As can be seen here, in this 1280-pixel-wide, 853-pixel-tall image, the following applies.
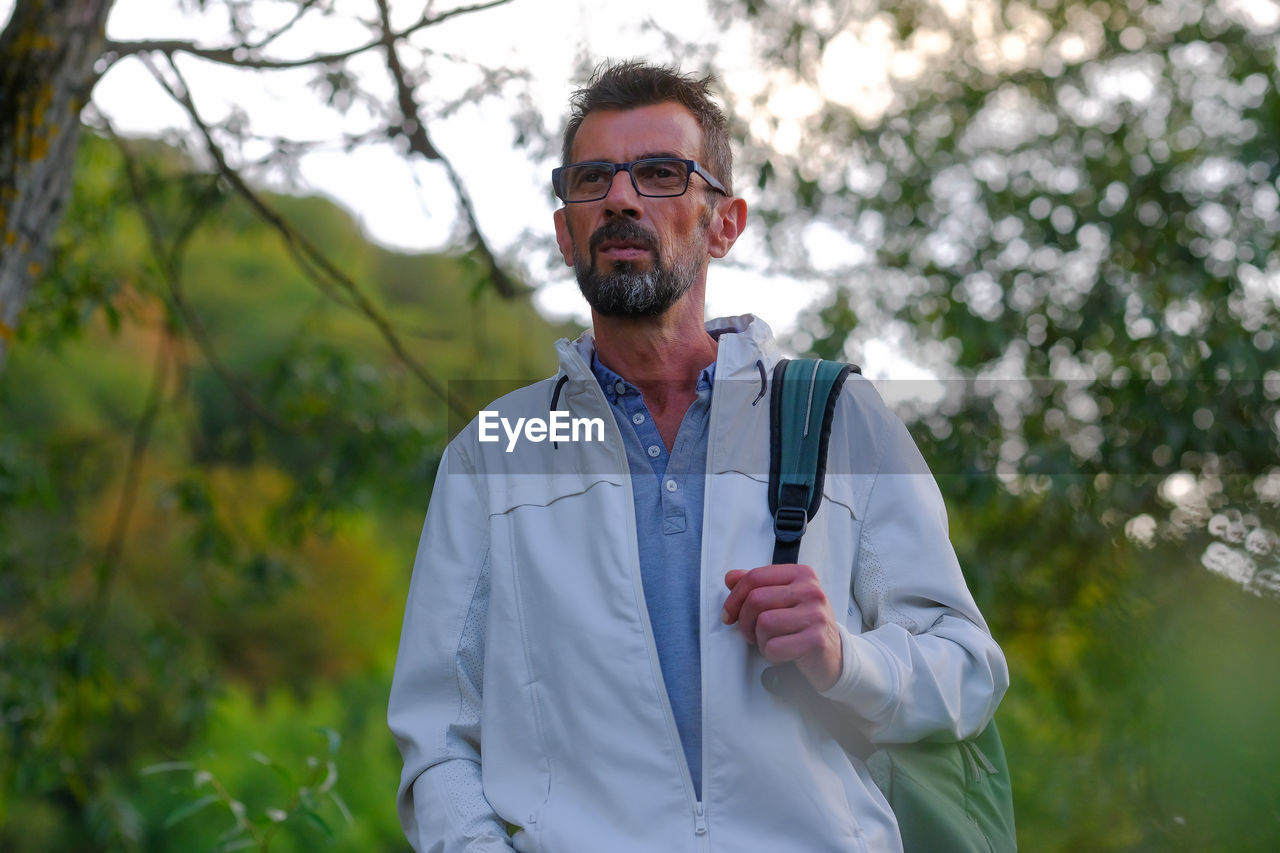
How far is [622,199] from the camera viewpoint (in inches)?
69.2

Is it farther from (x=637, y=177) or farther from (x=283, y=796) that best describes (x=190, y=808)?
(x=637, y=177)

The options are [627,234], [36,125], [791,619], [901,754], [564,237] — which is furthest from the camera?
[36,125]

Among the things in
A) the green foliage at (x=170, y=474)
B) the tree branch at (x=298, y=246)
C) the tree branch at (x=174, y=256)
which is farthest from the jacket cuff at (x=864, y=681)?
the tree branch at (x=174, y=256)

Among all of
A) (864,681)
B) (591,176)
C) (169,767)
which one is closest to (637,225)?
(591,176)

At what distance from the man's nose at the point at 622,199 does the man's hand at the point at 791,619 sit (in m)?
0.62

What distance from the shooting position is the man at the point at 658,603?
1432mm

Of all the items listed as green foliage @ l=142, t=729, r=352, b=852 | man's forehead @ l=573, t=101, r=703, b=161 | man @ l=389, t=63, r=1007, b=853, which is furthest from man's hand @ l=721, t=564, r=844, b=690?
green foliage @ l=142, t=729, r=352, b=852

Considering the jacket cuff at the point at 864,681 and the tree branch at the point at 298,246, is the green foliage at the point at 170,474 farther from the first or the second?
A: the jacket cuff at the point at 864,681

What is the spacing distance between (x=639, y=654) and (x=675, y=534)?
0.60 feet

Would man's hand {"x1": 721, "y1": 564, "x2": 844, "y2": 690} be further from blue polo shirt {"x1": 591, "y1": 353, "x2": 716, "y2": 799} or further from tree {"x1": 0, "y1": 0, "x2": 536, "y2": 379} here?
tree {"x1": 0, "y1": 0, "x2": 536, "y2": 379}

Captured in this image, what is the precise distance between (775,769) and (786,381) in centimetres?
56

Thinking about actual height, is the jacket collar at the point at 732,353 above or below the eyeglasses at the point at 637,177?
below

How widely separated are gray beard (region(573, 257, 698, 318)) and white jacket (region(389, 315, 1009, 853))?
0.36 feet

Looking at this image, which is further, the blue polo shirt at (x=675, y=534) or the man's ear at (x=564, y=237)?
the man's ear at (x=564, y=237)
